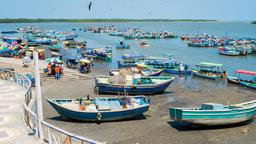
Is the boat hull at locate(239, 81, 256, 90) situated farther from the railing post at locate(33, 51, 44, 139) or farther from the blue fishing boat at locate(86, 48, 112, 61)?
the railing post at locate(33, 51, 44, 139)

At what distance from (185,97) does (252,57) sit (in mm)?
45111

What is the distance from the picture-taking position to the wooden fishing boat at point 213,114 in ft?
62.6

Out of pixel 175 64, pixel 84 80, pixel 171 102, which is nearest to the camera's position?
pixel 171 102

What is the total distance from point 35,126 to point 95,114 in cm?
784

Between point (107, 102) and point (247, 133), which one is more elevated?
point (107, 102)

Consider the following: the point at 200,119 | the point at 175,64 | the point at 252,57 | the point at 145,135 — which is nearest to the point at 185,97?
the point at 200,119

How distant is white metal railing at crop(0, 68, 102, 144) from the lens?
971 centimetres

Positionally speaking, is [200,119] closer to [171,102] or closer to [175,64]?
[171,102]

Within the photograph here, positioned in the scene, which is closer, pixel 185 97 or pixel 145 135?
pixel 145 135

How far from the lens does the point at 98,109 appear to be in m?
20.3

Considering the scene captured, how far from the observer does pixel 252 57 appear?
66.9 meters

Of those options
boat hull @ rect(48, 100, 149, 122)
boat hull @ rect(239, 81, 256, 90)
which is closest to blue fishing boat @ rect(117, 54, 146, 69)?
boat hull @ rect(239, 81, 256, 90)

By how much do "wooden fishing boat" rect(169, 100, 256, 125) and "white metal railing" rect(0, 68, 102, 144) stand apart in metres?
7.78

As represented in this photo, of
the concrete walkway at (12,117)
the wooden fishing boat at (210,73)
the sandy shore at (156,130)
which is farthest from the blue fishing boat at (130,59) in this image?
the concrete walkway at (12,117)
